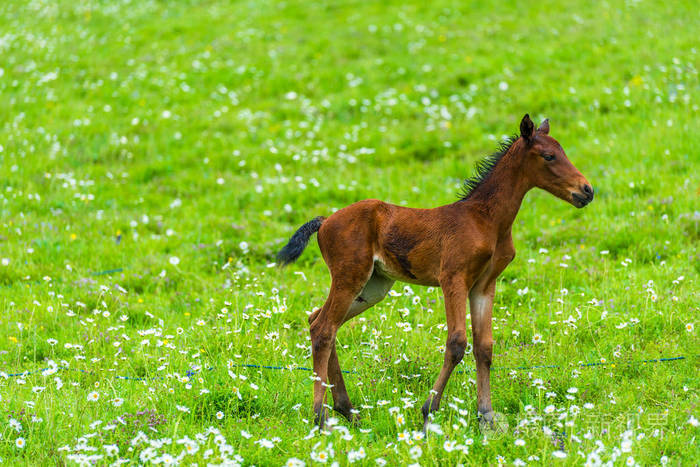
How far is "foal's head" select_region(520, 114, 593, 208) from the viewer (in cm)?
499

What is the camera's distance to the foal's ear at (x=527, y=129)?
4977mm

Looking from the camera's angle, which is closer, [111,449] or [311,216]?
[111,449]

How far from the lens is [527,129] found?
5031mm

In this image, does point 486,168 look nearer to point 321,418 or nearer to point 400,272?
point 400,272

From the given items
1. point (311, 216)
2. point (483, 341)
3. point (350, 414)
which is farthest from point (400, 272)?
point (311, 216)

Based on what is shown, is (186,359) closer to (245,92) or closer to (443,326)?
(443,326)

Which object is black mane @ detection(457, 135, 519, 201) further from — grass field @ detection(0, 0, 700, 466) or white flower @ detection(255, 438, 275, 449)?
white flower @ detection(255, 438, 275, 449)

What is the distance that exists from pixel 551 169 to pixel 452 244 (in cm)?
92

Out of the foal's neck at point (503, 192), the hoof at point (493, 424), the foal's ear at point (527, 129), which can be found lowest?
the hoof at point (493, 424)

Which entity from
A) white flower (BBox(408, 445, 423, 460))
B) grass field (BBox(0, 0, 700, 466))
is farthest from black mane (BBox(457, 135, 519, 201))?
white flower (BBox(408, 445, 423, 460))

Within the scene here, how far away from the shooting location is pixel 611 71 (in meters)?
14.0

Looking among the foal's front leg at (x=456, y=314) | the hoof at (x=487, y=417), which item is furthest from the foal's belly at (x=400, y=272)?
the hoof at (x=487, y=417)

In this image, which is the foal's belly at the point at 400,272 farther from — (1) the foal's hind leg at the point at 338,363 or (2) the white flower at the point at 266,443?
(2) the white flower at the point at 266,443

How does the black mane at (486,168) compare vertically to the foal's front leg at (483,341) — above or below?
above
